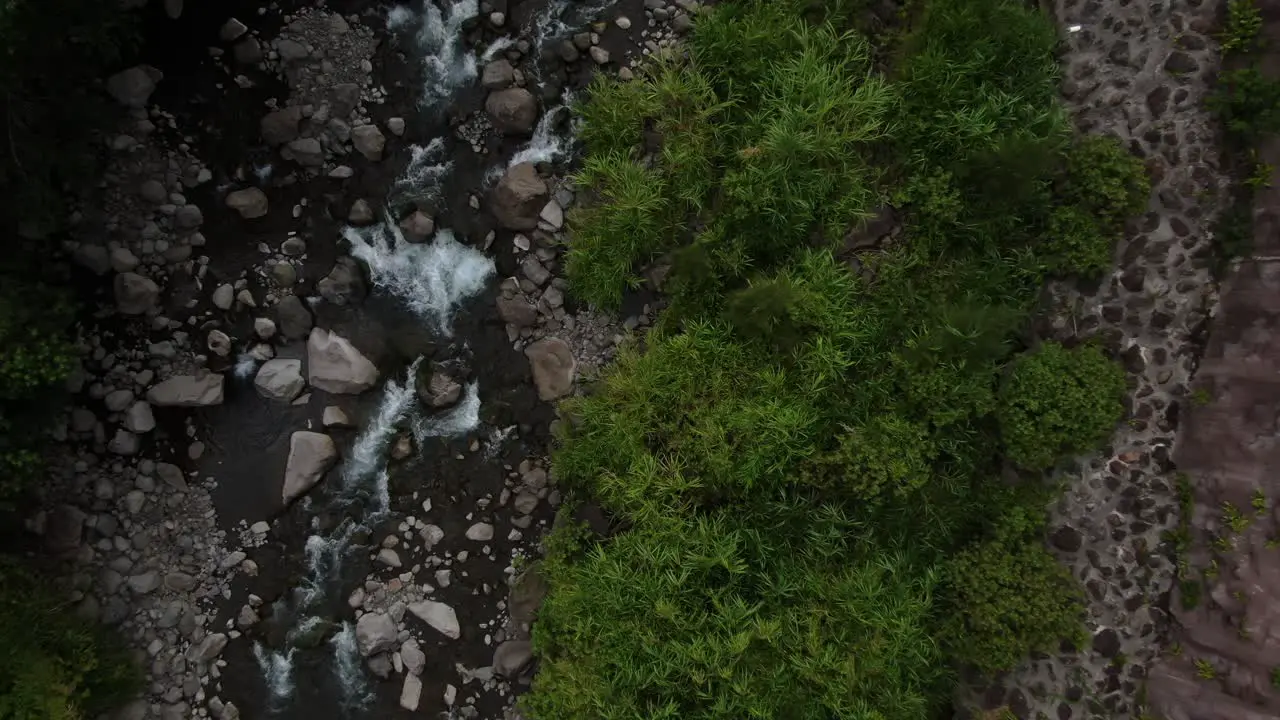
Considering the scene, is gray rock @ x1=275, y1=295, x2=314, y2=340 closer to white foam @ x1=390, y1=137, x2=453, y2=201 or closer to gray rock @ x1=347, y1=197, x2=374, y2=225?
gray rock @ x1=347, y1=197, x2=374, y2=225

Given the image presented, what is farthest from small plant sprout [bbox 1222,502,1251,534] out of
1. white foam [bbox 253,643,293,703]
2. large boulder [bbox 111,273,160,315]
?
large boulder [bbox 111,273,160,315]

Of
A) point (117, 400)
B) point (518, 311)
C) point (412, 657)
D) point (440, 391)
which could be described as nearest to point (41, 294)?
point (117, 400)

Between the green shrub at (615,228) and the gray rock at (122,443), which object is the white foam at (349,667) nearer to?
the gray rock at (122,443)

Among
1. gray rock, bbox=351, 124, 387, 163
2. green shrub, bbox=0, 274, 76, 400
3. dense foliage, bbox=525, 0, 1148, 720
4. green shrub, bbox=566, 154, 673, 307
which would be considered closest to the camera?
green shrub, bbox=0, 274, 76, 400

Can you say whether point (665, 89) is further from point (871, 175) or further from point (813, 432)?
point (813, 432)

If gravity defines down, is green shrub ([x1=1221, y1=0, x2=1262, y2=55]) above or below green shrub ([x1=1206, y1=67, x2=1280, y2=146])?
above

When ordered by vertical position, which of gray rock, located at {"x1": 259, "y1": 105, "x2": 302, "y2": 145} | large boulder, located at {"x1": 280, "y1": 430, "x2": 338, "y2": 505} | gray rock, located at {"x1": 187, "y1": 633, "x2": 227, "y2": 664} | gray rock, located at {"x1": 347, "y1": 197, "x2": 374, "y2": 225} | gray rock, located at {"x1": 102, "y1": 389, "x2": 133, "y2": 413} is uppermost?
gray rock, located at {"x1": 259, "y1": 105, "x2": 302, "y2": 145}

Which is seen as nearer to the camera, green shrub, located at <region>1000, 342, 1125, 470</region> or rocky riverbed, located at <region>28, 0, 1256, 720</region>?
green shrub, located at <region>1000, 342, 1125, 470</region>
